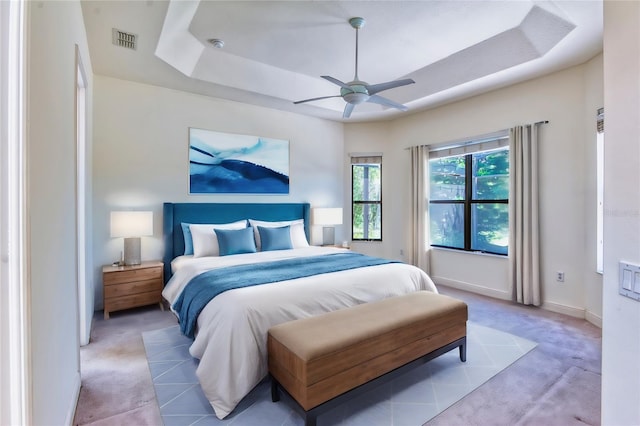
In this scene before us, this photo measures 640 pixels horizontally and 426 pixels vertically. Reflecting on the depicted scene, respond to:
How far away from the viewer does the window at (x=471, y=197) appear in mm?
4363

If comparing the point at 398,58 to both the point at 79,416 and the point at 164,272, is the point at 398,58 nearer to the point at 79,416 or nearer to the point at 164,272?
the point at 164,272

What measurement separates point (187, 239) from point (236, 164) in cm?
131

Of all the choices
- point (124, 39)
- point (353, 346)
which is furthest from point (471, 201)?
point (124, 39)

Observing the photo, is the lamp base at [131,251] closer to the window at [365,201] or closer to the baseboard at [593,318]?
the window at [365,201]

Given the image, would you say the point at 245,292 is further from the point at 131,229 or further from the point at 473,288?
the point at 473,288

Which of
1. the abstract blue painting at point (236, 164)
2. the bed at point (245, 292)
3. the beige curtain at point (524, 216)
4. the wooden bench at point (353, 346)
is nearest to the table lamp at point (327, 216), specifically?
the abstract blue painting at point (236, 164)

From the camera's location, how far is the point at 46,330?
52.0 inches

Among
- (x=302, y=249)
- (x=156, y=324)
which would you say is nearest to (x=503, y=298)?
(x=302, y=249)

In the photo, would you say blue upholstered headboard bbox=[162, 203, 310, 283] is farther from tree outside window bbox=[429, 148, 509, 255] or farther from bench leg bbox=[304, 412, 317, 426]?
bench leg bbox=[304, 412, 317, 426]

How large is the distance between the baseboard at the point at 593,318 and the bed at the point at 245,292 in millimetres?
1828

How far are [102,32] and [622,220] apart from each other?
3.83 meters

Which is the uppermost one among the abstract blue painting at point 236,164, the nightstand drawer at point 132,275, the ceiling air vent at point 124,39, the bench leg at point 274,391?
the ceiling air vent at point 124,39

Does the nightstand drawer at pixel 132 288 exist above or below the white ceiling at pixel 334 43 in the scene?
below

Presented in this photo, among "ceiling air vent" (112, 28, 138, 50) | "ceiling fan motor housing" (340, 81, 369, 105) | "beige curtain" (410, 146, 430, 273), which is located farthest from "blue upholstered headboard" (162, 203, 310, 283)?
"ceiling fan motor housing" (340, 81, 369, 105)
